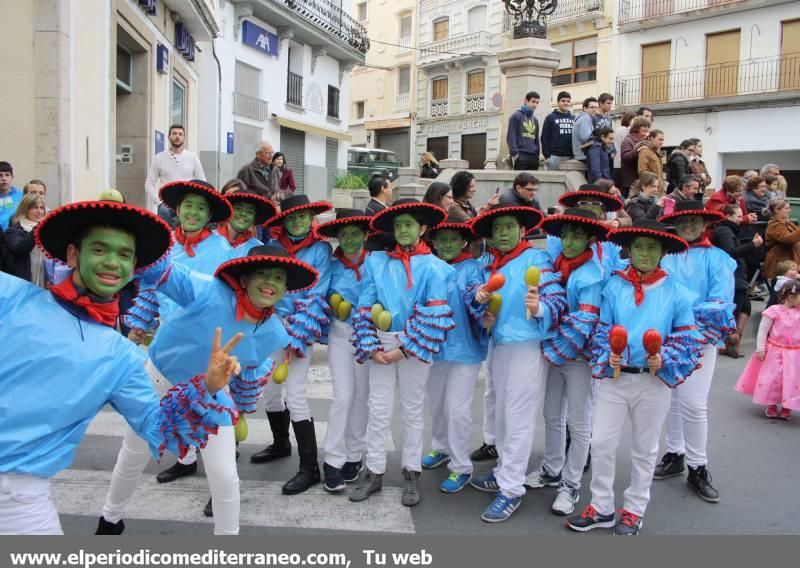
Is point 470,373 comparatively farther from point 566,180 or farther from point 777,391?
point 566,180

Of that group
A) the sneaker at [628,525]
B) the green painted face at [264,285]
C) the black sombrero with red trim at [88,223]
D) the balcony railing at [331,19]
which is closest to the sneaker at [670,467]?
the sneaker at [628,525]

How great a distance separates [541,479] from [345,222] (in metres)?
2.29

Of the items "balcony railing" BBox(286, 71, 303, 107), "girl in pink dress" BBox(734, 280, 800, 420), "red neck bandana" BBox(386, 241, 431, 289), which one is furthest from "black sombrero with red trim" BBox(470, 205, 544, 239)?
"balcony railing" BBox(286, 71, 303, 107)

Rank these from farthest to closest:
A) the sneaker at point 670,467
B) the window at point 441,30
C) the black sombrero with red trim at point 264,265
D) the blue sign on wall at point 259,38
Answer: the window at point 441,30, the blue sign on wall at point 259,38, the sneaker at point 670,467, the black sombrero with red trim at point 264,265

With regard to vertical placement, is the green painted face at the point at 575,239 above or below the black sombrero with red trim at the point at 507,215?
below

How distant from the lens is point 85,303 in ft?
8.45

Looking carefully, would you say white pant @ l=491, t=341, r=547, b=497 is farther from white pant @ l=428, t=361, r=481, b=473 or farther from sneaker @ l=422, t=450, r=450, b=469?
sneaker @ l=422, t=450, r=450, b=469

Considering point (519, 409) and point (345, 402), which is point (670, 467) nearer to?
point (519, 409)

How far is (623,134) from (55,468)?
11438 millimetres

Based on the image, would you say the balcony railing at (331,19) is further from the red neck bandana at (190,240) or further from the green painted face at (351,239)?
the red neck bandana at (190,240)

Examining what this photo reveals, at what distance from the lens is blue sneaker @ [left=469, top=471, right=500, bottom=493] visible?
489 cm

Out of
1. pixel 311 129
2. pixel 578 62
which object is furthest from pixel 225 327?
pixel 578 62

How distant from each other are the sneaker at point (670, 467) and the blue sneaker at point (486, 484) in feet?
4.11

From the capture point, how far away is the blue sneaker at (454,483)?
16.0 feet
